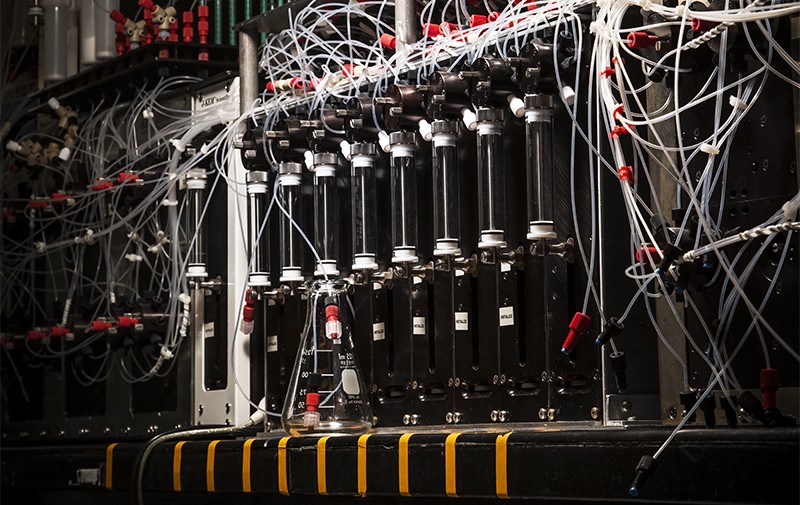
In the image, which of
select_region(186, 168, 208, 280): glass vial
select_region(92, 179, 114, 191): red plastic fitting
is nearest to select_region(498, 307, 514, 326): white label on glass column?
select_region(186, 168, 208, 280): glass vial

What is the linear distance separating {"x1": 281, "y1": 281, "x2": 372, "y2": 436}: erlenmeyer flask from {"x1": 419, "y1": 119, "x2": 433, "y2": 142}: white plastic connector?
21.6 inches

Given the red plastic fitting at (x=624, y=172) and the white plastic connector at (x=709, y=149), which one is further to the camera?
the red plastic fitting at (x=624, y=172)

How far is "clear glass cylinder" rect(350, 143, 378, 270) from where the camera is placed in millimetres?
3549

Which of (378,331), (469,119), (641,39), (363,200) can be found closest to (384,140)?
(363,200)

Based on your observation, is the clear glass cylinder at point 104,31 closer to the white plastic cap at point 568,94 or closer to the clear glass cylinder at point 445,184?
the clear glass cylinder at point 445,184

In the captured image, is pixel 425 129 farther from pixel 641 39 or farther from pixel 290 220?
A: pixel 641 39

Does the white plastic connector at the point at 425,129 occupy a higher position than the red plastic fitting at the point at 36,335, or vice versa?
the white plastic connector at the point at 425,129

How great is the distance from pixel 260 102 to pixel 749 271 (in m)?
1.97

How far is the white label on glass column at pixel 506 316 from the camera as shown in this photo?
310cm

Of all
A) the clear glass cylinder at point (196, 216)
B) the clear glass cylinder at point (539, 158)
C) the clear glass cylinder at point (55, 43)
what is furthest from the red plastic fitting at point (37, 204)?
the clear glass cylinder at point (539, 158)

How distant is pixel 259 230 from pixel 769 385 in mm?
1879

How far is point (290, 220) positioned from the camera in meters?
3.76

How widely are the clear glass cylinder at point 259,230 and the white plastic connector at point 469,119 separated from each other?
0.83m

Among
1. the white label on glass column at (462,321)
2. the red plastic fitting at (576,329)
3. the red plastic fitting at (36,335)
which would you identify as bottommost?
the red plastic fitting at (576,329)
